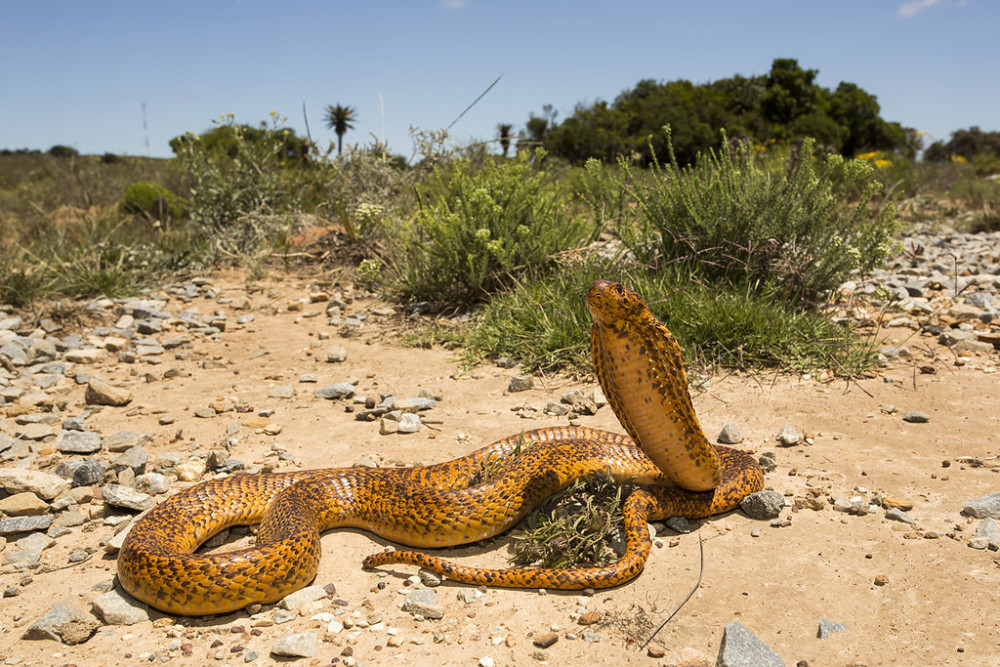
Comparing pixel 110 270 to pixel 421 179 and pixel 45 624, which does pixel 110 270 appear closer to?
pixel 421 179

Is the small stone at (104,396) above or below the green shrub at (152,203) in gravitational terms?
below

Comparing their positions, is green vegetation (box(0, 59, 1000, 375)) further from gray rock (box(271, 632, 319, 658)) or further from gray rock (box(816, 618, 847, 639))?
gray rock (box(271, 632, 319, 658))

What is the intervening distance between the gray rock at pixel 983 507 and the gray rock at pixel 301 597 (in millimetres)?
3350

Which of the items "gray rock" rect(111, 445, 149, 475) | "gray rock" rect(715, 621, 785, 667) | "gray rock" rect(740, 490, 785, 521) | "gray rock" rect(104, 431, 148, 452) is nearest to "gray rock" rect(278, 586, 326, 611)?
"gray rock" rect(715, 621, 785, 667)

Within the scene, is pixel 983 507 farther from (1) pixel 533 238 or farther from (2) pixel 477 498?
(1) pixel 533 238

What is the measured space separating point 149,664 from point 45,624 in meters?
0.58

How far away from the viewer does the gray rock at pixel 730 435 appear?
5.02m

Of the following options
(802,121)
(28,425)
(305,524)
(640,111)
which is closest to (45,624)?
(305,524)

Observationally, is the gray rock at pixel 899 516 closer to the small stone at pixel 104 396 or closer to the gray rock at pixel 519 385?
the gray rock at pixel 519 385

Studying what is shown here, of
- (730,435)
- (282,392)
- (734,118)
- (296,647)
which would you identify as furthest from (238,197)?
(734,118)

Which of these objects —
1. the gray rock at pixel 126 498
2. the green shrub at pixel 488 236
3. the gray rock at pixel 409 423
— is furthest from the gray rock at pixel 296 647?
the green shrub at pixel 488 236

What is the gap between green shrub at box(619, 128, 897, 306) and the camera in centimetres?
690

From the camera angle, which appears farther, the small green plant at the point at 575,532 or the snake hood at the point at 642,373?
the small green plant at the point at 575,532

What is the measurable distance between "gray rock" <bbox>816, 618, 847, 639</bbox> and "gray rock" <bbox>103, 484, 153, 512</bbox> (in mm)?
3685
